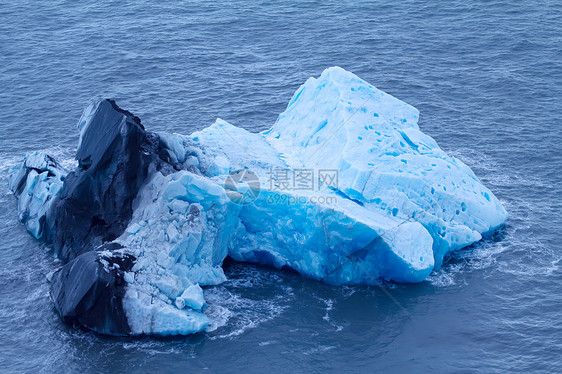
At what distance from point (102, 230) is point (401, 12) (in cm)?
3965

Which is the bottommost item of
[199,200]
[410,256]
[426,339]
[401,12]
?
[426,339]

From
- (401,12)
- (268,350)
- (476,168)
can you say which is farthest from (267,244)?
(401,12)

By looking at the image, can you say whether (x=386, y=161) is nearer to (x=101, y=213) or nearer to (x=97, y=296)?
(x=101, y=213)

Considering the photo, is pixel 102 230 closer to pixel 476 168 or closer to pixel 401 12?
pixel 476 168

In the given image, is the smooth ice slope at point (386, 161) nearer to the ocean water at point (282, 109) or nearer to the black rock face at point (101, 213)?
the ocean water at point (282, 109)

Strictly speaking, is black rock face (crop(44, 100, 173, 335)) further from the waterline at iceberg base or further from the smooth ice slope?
the smooth ice slope

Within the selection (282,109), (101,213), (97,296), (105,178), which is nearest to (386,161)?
(105,178)

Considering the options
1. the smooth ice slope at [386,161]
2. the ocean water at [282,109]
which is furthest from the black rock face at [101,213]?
the smooth ice slope at [386,161]

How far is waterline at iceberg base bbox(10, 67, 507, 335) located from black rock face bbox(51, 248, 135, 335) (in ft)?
0.16

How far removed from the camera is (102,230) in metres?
36.5

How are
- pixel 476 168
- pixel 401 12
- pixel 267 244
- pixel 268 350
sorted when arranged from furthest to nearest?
pixel 401 12, pixel 476 168, pixel 267 244, pixel 268 350

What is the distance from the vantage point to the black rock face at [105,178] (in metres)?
35.7

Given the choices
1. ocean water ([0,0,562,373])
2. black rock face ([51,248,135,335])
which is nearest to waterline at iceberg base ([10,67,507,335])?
black rock face ([51,248,135,335])

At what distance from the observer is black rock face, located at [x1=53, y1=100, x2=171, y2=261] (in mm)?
35656
